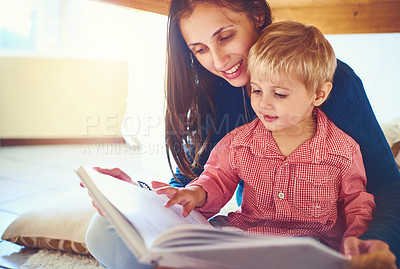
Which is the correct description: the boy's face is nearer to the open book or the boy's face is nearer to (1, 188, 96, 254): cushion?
the open book

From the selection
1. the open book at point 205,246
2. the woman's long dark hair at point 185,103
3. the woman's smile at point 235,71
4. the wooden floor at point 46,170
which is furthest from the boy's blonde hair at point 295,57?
the wooden floor at point 46,170

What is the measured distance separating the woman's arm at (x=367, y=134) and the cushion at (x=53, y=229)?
84 cm

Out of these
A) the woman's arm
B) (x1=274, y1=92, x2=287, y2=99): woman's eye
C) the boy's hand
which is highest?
(x1=274, y1=92, x2=287, y2=99): woman's eye

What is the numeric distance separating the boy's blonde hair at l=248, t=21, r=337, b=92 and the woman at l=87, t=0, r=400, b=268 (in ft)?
0.25

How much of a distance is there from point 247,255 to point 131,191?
291 millimetres

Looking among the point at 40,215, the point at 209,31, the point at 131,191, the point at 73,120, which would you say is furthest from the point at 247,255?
the point at 73,120

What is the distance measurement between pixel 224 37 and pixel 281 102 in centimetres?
24

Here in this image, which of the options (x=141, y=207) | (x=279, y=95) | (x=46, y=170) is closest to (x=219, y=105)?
(x=279, y=95)

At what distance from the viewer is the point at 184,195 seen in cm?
79

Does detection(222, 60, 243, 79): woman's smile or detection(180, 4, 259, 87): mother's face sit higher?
detection(180, 4, 259, 87): mother's face

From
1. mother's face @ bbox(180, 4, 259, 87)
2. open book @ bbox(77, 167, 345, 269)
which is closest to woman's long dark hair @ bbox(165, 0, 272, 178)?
mother's face @ bbox(180, 4, 259, 87)

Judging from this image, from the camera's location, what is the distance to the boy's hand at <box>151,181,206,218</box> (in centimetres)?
74

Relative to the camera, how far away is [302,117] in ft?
2.90

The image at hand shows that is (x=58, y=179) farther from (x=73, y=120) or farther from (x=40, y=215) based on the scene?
(x=73, y=120)
